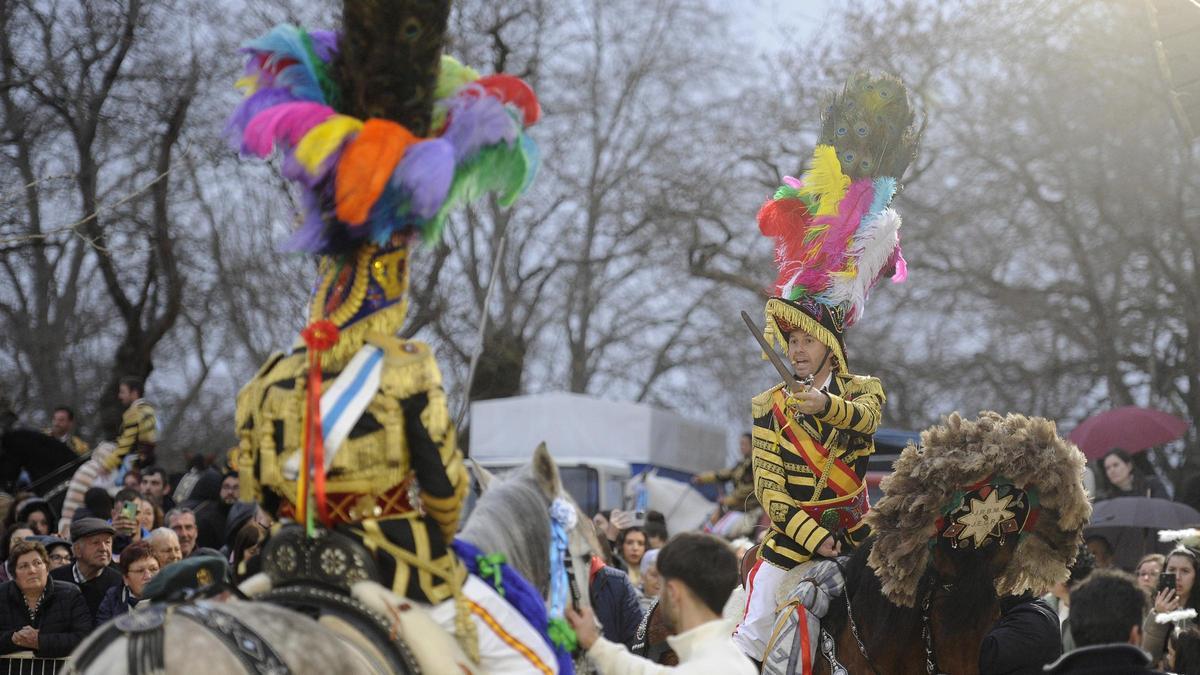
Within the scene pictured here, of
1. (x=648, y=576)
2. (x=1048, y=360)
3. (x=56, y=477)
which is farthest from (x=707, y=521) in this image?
(x=1048, y=360)

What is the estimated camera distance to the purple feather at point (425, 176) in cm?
479

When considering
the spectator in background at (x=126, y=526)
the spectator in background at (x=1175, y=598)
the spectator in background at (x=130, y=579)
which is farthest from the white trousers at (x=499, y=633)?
the spectator in background at (x=126, y=526)

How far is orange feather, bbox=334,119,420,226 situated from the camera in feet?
15.6

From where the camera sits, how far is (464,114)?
509 centimetres

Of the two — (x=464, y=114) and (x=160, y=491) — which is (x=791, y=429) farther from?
(x=160, y=491)

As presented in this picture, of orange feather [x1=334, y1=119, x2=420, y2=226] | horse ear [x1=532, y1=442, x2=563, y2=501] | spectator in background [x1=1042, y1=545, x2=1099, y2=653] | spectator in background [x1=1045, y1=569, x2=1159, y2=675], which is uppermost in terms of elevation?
orange feather [x1=334, y1=119, x2=420, y2=226]

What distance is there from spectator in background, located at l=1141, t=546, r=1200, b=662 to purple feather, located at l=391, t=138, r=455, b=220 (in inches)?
191

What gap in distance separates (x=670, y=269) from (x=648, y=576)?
1499cm

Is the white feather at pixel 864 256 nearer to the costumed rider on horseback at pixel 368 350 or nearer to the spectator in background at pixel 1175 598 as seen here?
the spectator in background at pixel 1175 598

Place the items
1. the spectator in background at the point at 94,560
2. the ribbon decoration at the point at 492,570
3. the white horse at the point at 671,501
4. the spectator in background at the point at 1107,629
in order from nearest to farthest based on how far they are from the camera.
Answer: the spectator in background at the point at 1107,629 < the ribbon decoration at the point at 492,570 < the spectator in background at the point at 94,560 < the white horse at the point at 671,501

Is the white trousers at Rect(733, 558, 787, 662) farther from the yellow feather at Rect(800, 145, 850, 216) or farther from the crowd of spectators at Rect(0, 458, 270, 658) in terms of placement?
the crowd of spectators at Rect(0, 458, 270, 658)

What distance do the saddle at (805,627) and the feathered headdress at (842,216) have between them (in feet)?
4.27

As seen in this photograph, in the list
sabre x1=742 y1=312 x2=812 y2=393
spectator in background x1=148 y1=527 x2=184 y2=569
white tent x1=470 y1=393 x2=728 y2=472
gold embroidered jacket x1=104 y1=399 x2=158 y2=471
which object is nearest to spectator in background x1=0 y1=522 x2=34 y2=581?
spectator in background x1=148 y1=527 x2=184 y2=569

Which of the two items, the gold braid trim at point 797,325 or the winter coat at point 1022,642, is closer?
the winter coat at point 1022,642
